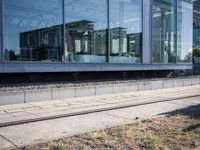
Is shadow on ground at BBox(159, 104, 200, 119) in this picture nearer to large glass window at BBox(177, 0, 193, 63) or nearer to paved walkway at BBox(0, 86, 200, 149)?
paved walkway at BBox(0, 86, 200, 149)

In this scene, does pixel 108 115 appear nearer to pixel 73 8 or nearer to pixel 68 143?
pixel 68 143

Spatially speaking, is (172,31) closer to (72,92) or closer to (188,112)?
(72,92)

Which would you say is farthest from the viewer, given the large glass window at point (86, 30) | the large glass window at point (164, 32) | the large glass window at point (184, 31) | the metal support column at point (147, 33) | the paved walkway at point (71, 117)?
the large glass window at point (184, 31)

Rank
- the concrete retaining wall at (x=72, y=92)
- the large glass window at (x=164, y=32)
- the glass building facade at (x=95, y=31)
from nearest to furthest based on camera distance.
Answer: the concrete retaining wall at (x=72, y=92) < the glass building facade at (x=95, y=31) < the large glass window at (x=164, y=32)

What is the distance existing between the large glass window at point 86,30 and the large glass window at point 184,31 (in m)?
7.46

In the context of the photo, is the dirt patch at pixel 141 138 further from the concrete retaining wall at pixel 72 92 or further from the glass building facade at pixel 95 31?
the glass building facade at pixel 95 31

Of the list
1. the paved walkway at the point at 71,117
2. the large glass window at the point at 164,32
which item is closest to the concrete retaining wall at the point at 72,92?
the paved walkway at the point at 71,117

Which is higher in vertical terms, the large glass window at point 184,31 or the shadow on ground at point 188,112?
the large glass window at point 184,31

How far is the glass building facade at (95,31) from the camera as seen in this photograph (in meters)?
13.8

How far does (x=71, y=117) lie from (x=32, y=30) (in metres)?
6.85

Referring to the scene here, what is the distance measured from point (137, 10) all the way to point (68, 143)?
14665 millimetres

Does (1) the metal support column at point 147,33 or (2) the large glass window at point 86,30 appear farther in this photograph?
(1) the metal support column at point 147,33

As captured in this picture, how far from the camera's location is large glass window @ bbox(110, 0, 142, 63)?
17.9 metres

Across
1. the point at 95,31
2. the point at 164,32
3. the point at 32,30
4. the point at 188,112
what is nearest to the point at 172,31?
the point at 164,32
